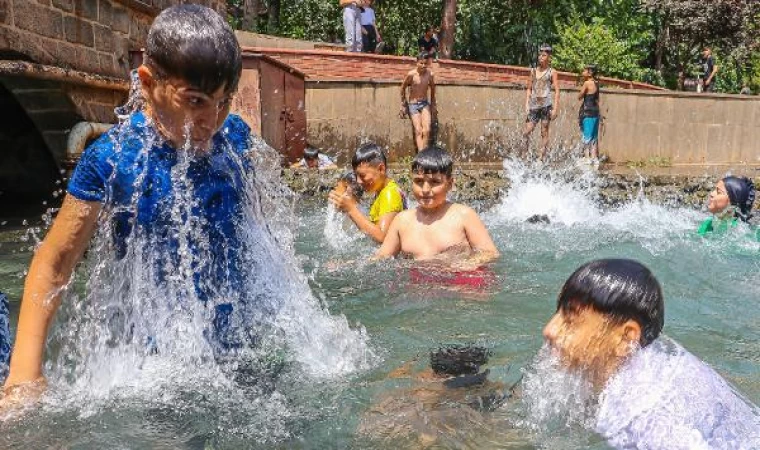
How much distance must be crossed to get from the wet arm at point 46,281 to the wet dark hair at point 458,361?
4.72 feet

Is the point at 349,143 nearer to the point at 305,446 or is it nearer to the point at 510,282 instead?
the point at 510,282

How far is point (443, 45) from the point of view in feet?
53.3

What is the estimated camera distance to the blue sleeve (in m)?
1.98

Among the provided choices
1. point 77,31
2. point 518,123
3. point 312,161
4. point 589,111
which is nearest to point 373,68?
point 518,123

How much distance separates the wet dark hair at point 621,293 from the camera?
2.05 metres

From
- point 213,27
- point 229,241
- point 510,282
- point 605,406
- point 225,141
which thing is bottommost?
point 510,282

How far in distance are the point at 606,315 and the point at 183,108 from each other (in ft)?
4.05

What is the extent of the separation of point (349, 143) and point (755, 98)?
7.41 metres

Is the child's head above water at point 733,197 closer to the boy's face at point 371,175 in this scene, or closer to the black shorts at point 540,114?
the boy's face at point 371,175

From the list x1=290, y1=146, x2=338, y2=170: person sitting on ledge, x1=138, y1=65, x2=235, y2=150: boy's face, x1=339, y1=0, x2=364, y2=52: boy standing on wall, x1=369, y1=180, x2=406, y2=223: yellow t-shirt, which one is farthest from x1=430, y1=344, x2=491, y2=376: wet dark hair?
x1=339, y1=0, x2=364, y2=52: boy standing on wall

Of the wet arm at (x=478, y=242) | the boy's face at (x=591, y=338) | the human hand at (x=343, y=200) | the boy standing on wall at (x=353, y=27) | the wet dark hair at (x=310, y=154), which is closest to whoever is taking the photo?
the boy's face at (x=591, y=338)

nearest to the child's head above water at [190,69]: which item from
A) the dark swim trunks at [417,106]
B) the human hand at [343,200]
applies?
the human hand at [343,200]


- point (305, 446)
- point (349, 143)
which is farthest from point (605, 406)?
point (349, 143)

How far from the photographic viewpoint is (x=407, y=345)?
11.5ft
